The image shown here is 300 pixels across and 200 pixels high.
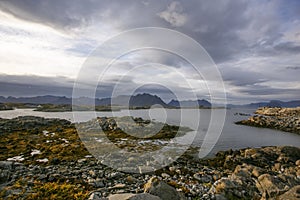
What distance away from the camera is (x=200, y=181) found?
1795cm

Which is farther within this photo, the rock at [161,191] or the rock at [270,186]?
the rock at [270,186]

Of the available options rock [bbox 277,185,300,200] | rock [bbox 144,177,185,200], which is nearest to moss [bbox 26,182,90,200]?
rock [bbox 144,177,185,200]

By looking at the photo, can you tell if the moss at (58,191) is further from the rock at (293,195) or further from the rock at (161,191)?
the rock at (293,195)

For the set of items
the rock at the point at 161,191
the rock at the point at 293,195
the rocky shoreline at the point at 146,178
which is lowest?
the rocky shoreline at the point at 146,178

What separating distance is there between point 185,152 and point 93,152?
13.7 m

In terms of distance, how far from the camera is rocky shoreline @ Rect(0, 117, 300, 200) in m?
13.0

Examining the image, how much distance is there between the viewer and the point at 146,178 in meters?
17.3

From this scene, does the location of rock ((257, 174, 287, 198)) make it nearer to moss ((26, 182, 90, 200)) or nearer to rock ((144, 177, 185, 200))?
rock ((144, 177, 185, 200))

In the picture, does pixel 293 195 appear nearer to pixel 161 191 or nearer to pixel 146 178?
pixel 161 191

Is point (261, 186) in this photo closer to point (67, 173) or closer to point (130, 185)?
point (130, 185)

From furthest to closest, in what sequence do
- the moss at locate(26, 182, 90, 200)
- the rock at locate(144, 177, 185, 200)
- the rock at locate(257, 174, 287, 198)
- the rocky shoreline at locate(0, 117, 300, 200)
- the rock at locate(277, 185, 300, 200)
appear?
the moss at locate(26, 182, 90, 200)
the rocky shoreline at locate(0, 117, 300, 200)
the rock at locate(257, 174, 287, 198)
the rock at locate(144, 177, 185, 200)
the rock at locate(277, 185, 300, 200)

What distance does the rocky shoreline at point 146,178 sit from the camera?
42.5 feet

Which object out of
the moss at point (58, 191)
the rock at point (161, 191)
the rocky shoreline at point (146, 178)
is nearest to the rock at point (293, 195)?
the rocky shoreline at point (146, 178)

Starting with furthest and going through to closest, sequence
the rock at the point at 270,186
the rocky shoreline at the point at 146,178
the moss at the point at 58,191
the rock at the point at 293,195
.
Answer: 1. the moss at the point at 58,191
2. the rocky shoreline at the point at 146,178
3. the rock at the point at 270,186
4. the rock at the point at 293,195
